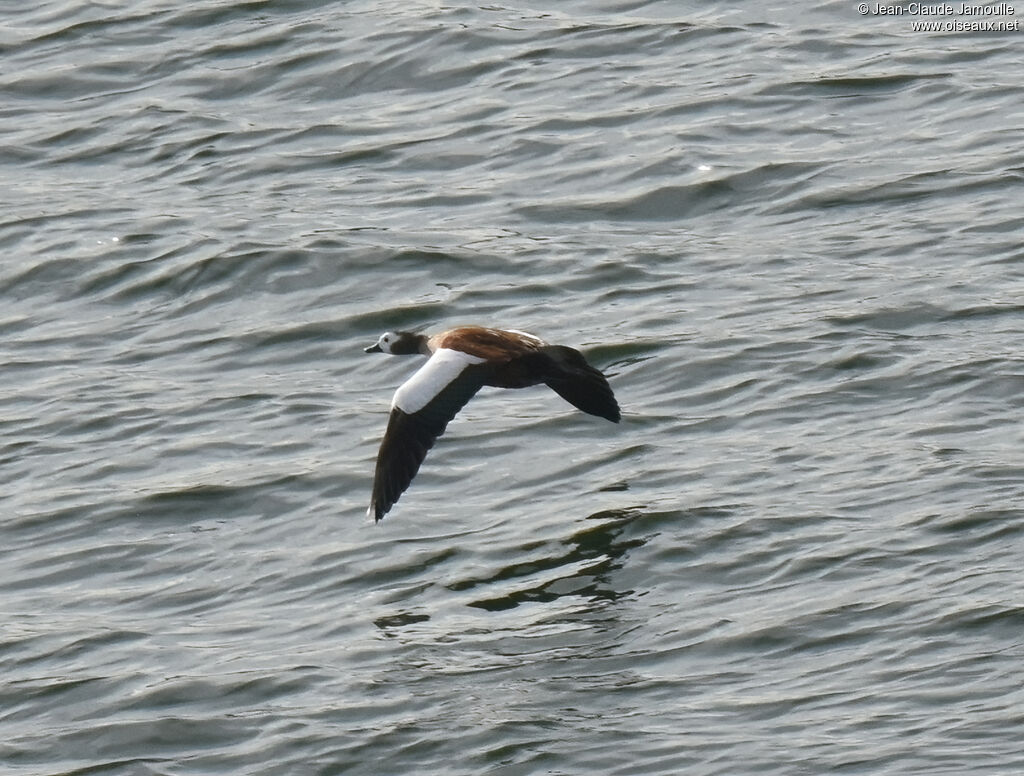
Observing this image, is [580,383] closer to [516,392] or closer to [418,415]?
[418,415]

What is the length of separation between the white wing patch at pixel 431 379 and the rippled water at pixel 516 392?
1.89 ft

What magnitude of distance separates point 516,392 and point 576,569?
250cm

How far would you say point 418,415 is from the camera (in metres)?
9.49

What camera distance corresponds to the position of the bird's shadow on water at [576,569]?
8734 millimetres

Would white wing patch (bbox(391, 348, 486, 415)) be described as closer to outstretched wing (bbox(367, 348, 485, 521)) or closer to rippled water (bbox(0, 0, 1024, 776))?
outstretched wing (bbox(367, 348, 485, 521))

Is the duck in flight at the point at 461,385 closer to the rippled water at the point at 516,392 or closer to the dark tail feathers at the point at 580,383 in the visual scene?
the dark tail feathers at the point at 580,383

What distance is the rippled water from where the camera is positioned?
7848 mm

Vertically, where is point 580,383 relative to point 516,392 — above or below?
above

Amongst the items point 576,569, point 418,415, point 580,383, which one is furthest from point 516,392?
point 576,569

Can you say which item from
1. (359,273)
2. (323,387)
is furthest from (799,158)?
(323,387)

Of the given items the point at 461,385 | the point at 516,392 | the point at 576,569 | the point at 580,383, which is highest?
the point at 461,385

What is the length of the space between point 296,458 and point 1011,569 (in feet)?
12.4

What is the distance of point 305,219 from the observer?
44.2 feet

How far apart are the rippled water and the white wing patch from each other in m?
0.57
